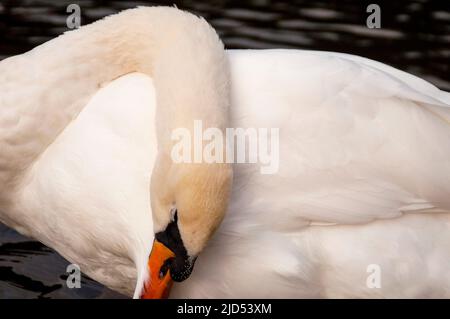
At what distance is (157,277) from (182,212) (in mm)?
352

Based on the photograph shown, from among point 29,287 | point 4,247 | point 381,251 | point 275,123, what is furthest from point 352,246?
point 4,247

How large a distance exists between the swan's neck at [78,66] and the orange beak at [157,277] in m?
0.65

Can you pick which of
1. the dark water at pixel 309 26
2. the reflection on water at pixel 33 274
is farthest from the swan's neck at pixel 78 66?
the dark water at pixel 309 26

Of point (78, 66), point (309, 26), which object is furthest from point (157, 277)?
point (309, 26)

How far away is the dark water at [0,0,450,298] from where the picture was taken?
849 centimetres

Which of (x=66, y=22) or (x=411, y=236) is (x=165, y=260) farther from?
(x=66, y=22)

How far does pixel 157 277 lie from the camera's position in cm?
374

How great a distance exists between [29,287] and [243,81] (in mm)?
2062

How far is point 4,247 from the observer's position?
19.1 ft

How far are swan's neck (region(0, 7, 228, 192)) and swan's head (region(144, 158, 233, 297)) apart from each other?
47 centimetres

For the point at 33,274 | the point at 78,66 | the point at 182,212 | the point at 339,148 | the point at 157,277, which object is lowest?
the point at 33,274

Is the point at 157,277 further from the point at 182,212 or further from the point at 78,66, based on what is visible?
the point at 78,66

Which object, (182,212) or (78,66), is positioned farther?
(78,66)

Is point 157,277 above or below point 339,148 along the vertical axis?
below
